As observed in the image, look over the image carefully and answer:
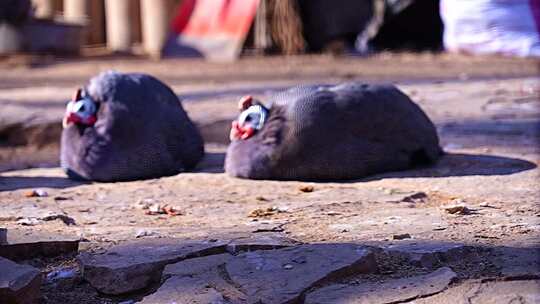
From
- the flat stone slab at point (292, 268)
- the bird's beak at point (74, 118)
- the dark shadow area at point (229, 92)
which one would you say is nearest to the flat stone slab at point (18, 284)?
the flat stone slab at point (292, 268)

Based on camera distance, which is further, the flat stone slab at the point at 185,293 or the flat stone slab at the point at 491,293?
the flat stone slab at the point at 185,293

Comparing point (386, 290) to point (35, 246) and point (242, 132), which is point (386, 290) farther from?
point (242, 132)

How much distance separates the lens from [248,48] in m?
10.3

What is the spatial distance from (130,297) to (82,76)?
6225mm

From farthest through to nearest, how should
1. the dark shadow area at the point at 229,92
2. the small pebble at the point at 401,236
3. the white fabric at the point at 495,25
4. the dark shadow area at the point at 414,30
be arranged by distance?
1. the dark shadow area at the point at 414,30
2. the white fabric at the point at 495,25
3. the dark shadow area at the point at 229,92
4. the small pebble at the point at 401,236

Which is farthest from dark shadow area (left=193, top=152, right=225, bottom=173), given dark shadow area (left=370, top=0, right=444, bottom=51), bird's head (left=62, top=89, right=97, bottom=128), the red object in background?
dark shadow area (left=370, top=0, right=444, bottom=51)

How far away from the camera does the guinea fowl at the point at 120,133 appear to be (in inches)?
167

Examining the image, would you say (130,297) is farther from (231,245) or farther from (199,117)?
(199,117)

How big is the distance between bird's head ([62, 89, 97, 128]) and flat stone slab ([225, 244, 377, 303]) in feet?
5.83

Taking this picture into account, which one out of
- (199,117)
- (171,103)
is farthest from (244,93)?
(171,103)

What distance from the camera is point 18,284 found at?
2.37 metres

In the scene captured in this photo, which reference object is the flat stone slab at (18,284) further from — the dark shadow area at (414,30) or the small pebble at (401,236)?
the dark shadow area at (414,30)

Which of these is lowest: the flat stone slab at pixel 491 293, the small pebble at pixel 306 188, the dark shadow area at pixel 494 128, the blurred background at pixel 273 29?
the blurred background at pixel 273 29

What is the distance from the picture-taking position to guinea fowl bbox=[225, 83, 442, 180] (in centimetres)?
401
